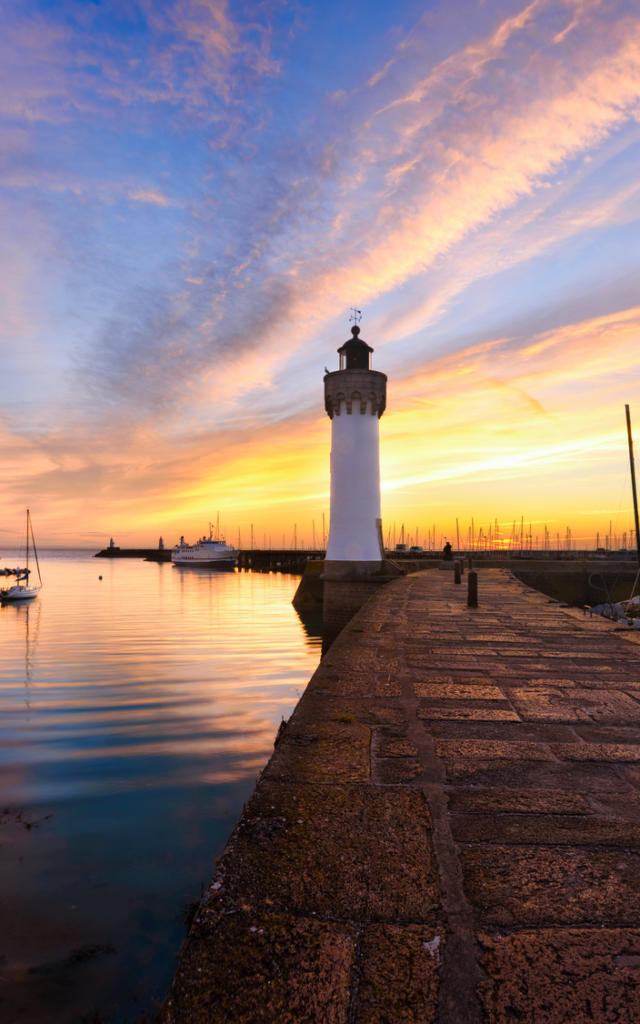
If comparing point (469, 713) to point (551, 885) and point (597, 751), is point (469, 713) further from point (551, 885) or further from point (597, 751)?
point (551, 885)

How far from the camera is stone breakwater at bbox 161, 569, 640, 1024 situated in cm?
143

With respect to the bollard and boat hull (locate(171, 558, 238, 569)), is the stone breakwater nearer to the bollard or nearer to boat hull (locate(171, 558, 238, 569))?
the bollard

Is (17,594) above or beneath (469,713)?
beneath

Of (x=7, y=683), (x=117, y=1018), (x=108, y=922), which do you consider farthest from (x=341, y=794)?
(x=7, y=683)

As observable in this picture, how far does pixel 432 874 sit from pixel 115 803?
17.7 feet

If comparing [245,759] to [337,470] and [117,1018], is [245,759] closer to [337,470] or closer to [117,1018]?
[117,1018]

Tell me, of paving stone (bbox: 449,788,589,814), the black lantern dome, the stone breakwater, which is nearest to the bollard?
Result: the stone breakwater

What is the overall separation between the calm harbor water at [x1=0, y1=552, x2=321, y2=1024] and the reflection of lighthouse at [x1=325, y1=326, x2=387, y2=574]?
16.5ft

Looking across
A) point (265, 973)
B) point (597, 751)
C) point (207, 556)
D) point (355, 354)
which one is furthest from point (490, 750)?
point (207, 556)

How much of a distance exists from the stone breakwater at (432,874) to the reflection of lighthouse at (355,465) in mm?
15634

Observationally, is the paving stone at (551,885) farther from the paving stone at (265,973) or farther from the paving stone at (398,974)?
the paving stone at (265,973)

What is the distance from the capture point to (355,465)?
66.1ft

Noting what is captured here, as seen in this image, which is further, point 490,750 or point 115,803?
point 115,803

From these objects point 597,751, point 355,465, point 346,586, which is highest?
point 355,465
